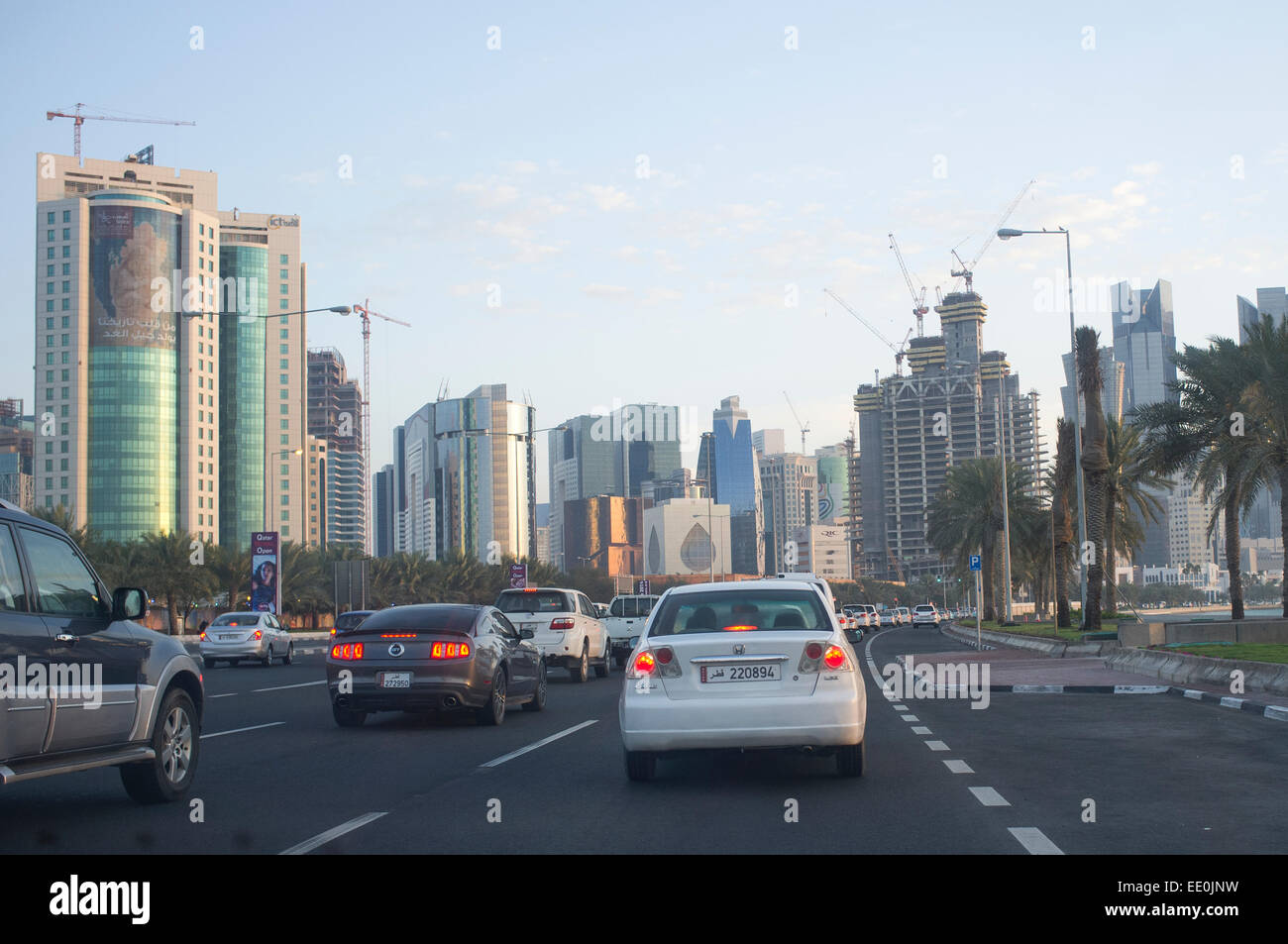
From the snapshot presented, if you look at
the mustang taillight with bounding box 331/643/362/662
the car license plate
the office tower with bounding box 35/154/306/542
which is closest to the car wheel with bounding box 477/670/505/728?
the mustang taillight with bounding box 331/643/362/662

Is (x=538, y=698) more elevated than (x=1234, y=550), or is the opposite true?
(x=1234, y=550)

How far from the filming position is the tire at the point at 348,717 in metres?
15.4

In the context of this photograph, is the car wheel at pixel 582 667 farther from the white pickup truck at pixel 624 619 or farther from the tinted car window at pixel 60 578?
the tinted car window at pixel 60 578

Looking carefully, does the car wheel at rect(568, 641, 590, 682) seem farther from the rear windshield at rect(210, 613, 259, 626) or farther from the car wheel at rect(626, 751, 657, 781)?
the car wheel at rect(626, 751, 657, 781)

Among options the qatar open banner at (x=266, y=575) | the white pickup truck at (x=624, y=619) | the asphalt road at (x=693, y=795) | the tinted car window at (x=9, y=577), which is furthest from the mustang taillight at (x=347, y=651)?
the qatar open banner at (x=266, y=575)

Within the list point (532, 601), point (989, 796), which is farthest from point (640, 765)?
point (532, 601)

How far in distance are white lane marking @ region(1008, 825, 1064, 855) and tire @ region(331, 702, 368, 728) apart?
9.37m

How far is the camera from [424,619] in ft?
50.7

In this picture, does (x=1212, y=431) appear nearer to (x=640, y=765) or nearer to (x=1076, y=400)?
(x=1076, y=400)

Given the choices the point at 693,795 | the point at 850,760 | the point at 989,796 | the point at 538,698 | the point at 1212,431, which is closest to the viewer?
the point at 989,796

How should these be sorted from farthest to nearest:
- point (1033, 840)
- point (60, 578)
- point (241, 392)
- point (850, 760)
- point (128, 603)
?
point (241, 392) < point (850, 760) < point (128, 603) < point (60, 578) < point (1033, 840)

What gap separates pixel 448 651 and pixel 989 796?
7.37 metres

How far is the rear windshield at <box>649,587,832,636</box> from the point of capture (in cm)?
1036
